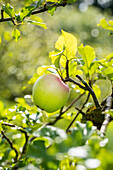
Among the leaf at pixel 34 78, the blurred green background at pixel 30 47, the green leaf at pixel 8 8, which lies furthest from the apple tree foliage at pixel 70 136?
the blurred green background at pixel 30 47

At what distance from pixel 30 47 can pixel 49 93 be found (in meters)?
4.62

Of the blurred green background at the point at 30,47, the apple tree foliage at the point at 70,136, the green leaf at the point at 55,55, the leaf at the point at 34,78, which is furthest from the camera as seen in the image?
the blurred green background at the point at 30,47

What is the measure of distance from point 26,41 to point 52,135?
4.46 metres

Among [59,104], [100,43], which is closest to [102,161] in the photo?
[59,104]

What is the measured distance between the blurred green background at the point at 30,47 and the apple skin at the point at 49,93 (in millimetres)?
2075

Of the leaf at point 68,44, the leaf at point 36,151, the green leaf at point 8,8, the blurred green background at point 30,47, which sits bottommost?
the blurred green background at point 30,47

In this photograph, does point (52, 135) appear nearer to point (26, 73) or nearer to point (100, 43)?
point (26, 73)

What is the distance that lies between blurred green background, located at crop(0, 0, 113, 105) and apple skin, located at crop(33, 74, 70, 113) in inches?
81.7

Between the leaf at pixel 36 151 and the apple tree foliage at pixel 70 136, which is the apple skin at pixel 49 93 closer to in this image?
the apple tree foliage at pixel 70 136

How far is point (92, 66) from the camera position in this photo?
80cm

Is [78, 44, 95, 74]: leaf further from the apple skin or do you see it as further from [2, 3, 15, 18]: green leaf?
[2, 3, 15, 18]: green leaf

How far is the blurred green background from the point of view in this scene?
13.4 ft

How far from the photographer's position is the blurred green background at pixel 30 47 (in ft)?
13.4

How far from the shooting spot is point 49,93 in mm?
703
